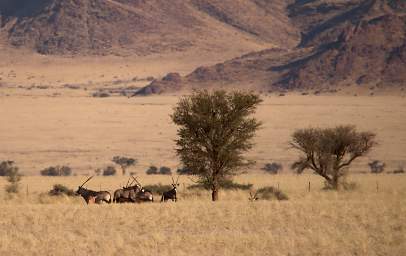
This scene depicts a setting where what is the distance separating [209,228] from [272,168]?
121 ft

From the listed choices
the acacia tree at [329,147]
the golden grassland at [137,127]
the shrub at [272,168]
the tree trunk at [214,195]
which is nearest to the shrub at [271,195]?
the tree trunk at [214,195]

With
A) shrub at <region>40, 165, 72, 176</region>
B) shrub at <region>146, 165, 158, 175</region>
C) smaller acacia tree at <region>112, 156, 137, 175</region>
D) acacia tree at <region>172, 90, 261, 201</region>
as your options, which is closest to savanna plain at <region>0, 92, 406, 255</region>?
acacia tree at <region>172, 90, 261, 201</region>

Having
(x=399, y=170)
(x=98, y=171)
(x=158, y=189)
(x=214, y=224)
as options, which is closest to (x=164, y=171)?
(x=98, y=171)

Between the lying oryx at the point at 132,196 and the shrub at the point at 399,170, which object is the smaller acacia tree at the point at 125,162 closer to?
the shrub at the point at 399,170

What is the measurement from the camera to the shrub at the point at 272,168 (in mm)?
57050

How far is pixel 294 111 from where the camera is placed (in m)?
94.2

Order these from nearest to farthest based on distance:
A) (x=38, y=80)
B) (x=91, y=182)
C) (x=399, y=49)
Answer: (x=91, y=182)
(x=399, y=49)
(x=38, y=80)

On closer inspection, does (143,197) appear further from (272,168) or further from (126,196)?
(272,168)

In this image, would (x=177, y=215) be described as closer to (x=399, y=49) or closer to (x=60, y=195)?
(x=60, y=195)

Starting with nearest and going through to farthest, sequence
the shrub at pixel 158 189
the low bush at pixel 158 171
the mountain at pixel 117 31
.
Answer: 1. the shrub at pixel 158 189
2. the low bush at pixel 158 171
3. the mountain at pixel 117 31

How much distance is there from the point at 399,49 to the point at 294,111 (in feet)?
114

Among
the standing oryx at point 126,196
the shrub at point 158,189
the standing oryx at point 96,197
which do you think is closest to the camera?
the standing oryx at point 96,197

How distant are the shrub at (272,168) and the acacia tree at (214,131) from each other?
90.7 ft

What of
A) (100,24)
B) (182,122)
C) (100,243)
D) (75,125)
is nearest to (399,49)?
(75,125)
